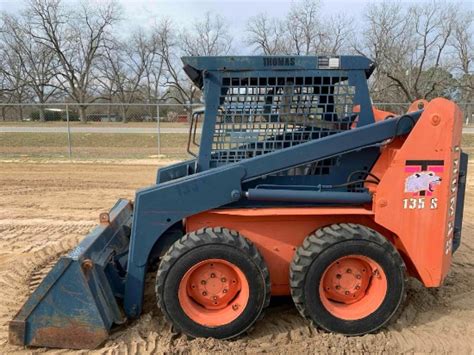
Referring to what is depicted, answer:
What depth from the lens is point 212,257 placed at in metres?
3.21

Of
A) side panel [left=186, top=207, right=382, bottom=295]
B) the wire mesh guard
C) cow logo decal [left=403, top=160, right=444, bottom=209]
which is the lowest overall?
side panel [left=186, top=207, right=382, bottom=295]

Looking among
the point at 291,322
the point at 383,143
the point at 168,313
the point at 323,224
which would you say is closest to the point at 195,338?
the point at 168,313

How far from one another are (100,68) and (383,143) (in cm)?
5416

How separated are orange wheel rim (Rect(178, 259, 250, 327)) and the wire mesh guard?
35.2 inches

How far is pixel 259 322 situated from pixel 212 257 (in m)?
0.81

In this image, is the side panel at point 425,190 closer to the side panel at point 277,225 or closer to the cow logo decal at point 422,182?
the cow logo decal at point 422,182

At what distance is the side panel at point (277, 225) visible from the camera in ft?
11.1

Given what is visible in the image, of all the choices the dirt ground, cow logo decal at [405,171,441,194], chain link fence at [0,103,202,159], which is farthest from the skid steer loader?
chain link fence at [0,103,202,159]

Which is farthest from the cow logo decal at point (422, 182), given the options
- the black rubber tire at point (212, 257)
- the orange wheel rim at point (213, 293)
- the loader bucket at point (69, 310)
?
the loader bucket at point (69, 310)

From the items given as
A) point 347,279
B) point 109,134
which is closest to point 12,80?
point 109,134

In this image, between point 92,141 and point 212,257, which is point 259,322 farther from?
point 92,141

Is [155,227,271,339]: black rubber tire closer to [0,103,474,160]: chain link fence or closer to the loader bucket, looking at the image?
the loader bucket

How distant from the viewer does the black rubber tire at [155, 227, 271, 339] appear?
3203 mm

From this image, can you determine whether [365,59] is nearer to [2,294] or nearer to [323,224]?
[323,224]
